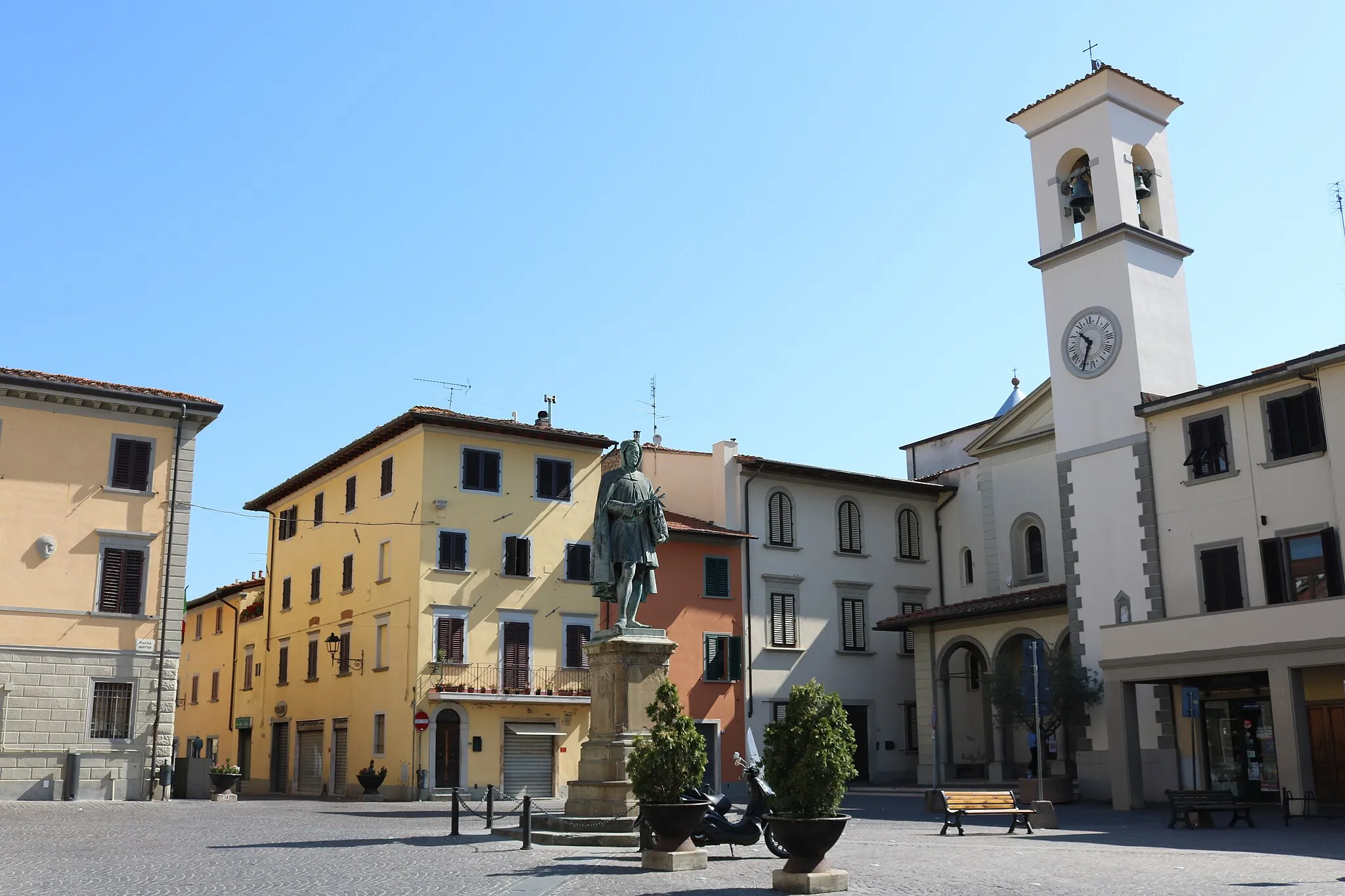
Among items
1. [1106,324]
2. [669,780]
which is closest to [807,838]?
[669,780]

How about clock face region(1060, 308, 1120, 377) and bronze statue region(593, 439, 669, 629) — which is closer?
bronze statue region(593, 439, 669, 629)

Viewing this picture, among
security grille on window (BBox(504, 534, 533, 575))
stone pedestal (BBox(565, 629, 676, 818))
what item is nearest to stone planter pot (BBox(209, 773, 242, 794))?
security grille on window (BBox(504, 534, 533, 575))

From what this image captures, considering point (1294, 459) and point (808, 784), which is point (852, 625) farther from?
point (808, 784)

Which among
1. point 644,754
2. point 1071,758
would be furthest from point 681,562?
point 644,754

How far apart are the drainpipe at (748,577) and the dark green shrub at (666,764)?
81.9 ft

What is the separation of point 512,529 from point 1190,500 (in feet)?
60.4

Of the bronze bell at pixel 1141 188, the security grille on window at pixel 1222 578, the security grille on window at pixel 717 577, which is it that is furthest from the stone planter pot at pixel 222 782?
the bronze bell at pixel 1141 188

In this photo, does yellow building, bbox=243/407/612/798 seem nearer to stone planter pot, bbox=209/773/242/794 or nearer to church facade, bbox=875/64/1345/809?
stone planter pot, bbox=209/773/242/794

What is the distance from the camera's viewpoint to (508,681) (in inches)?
1400

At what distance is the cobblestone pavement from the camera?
486 inches

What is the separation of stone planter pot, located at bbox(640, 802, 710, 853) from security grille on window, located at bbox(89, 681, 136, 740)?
1985 cm

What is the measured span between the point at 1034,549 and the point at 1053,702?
1022 cm

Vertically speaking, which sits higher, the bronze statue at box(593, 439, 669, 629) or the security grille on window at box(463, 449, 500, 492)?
the security grille on window at box(463, 449, 500, 492)

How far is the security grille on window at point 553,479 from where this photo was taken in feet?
124
